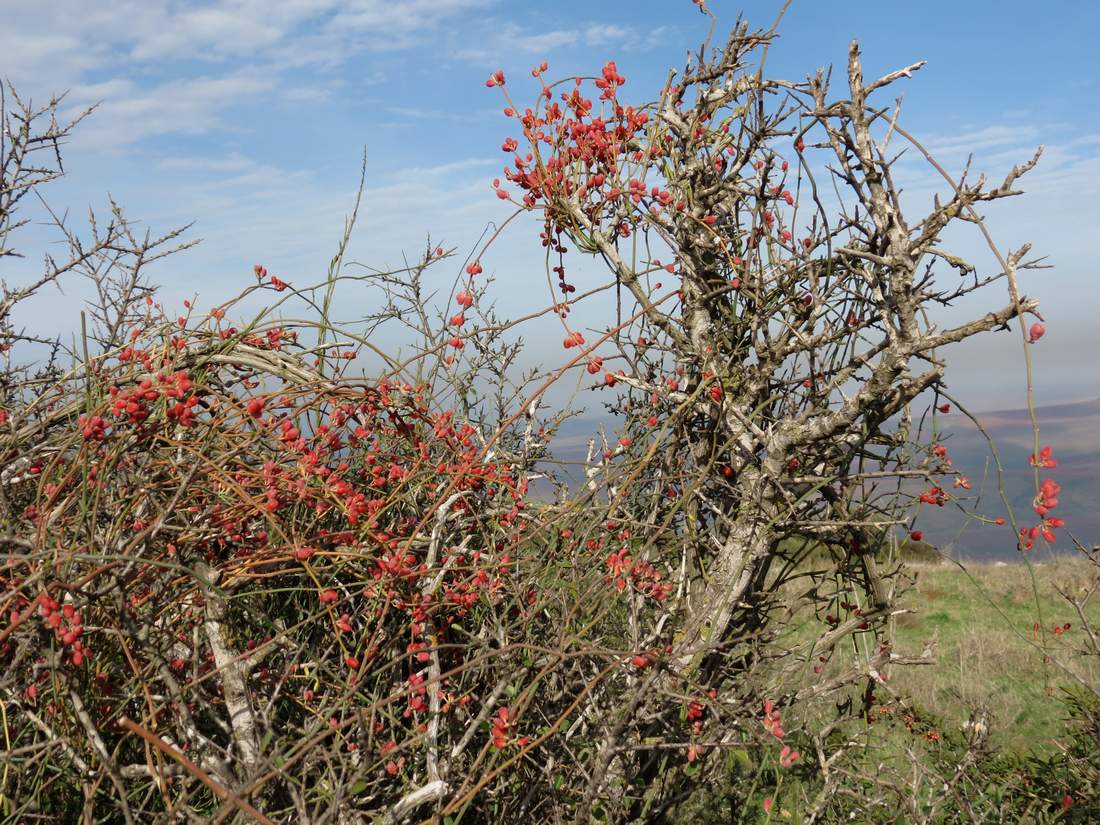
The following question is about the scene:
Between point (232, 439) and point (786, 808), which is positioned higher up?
point (232, 439)

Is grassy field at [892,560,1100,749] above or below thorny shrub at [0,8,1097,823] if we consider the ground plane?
below

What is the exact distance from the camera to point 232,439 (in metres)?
2.75

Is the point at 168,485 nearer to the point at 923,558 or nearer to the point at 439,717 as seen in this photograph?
the point at 439,717

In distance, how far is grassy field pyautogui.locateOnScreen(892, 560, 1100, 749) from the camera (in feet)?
25.5

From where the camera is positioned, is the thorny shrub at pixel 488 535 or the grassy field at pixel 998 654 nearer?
the thorny shrub at pixel 488 535

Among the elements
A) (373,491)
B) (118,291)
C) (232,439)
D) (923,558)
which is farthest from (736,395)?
(923,558)

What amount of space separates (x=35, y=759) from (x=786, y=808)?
4.42m

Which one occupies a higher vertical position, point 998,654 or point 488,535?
point 488,535

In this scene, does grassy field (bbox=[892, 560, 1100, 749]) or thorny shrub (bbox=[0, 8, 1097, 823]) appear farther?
grassy field (bbox=[892, 560, 1100, 749])

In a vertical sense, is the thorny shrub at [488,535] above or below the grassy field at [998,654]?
above

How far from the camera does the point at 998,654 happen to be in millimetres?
10586

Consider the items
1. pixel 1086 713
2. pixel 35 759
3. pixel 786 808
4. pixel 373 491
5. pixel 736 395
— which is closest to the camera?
pixel 35 759

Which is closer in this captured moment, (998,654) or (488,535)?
(488,535)

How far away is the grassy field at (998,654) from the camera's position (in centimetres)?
777
